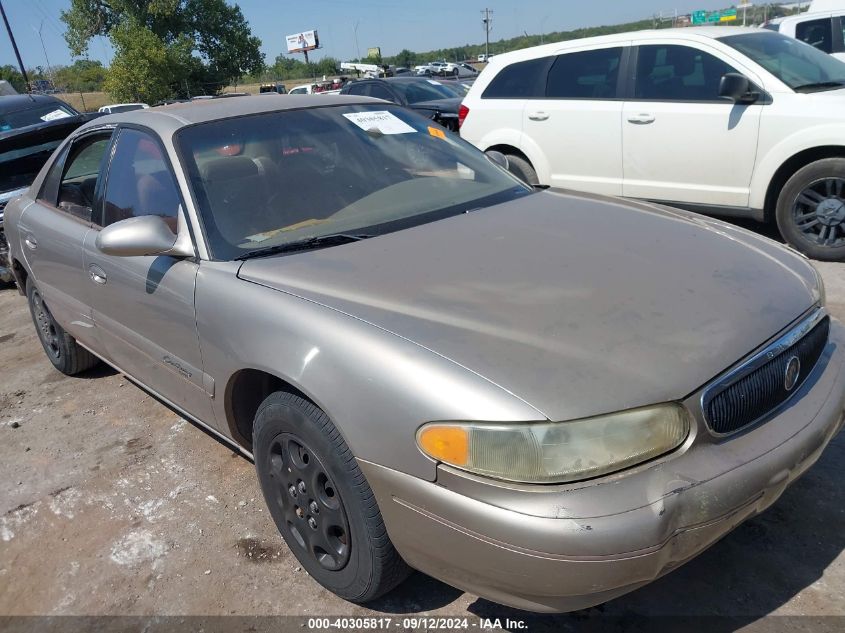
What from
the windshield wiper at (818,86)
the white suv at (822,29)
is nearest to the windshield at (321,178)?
the windshield wiper at (818,86)

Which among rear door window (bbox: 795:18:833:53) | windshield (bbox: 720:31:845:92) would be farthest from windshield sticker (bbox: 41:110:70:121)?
rear door window (bbox: 795:18:833:53)

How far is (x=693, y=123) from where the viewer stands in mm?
5527

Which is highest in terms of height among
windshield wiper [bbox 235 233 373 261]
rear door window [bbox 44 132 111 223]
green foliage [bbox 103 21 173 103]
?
green foliage [bbox 103 21 173 103]

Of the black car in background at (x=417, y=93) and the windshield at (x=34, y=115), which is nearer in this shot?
the windshield at (x=34, y=115)

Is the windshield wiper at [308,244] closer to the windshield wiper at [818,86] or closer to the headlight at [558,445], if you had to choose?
the headlight at [558,445]

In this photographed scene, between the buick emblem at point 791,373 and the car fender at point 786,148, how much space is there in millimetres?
3644

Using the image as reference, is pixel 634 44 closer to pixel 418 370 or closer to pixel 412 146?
pixel 412 146

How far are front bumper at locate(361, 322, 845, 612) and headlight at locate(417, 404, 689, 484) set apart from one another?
31 mm

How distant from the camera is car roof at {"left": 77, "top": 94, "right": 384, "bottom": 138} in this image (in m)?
2.97

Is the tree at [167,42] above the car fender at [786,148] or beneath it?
above

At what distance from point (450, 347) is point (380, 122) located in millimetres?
1837

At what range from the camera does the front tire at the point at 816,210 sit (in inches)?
195

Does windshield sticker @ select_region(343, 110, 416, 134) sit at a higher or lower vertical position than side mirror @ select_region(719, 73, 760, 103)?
higher

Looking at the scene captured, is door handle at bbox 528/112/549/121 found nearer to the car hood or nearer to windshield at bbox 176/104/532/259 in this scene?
windshield at bbox 176/104/532/259
